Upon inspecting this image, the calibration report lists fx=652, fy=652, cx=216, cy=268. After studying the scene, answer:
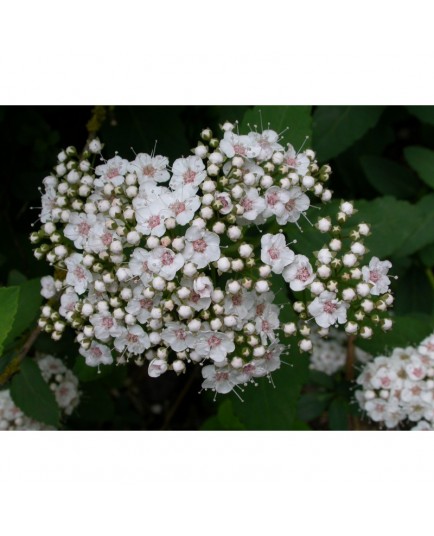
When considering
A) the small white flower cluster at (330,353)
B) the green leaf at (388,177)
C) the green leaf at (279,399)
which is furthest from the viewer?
the small white flower cluster at (330,353)

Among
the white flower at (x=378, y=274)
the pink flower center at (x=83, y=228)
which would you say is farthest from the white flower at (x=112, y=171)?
the white flower at (x=378, y=274)

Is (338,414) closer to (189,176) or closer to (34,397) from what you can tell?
(34,397)

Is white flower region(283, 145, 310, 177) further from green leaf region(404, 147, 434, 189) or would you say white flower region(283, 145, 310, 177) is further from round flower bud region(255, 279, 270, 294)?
green leaf region(404, 147, 434, 189)

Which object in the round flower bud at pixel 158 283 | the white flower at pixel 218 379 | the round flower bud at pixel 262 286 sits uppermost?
the round flower bud at pixel 158 283

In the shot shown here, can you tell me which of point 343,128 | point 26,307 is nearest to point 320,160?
point 343,128

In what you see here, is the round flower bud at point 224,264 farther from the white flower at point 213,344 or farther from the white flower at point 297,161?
the white flower at point 297,161

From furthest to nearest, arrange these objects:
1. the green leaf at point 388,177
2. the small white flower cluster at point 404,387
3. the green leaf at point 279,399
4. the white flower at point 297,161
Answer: the green leaf at point 388,177 → the small white flower cluster at point 404,387 → the green leaf at point 279,399 → the white flower at point 297,161
